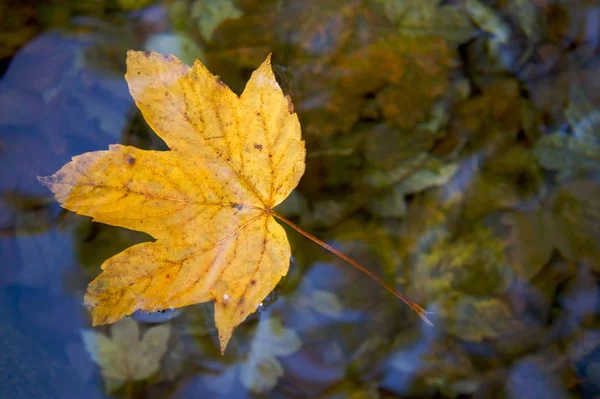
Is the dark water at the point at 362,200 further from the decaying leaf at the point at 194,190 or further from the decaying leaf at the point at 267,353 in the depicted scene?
the decaying leaf at the point at 194,190

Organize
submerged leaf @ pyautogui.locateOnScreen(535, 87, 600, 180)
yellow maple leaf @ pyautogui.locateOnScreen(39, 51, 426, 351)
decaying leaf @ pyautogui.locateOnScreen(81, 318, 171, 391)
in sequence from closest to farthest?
yellow maple leaf @ pyautogui.locateOnScreen(39, 51, 426, 351), decaying leaf @ pyautogui.locateOnScreen(81, 318, 171, 391), submerged leaf @ pyautogui.locateOnScreen(535, 87, 600, 180)

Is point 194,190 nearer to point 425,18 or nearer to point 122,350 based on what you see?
point 122,350

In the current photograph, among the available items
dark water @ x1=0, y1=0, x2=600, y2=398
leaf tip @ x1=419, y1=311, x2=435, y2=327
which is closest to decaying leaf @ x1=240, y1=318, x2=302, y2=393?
dark water @ x1=0, y1=0, x2=600, y2=398

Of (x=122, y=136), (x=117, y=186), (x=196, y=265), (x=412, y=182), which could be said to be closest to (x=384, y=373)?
(x=412, y=182)

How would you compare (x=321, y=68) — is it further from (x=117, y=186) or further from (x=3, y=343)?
(x=3, y=343)

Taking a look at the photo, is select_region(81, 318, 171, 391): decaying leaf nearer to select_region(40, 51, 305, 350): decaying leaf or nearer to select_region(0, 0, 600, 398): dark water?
select_region(0, 0, 600, 398): dark water

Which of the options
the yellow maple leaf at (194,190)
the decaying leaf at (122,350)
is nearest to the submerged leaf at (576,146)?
the yellow maple leaf at (194,190)

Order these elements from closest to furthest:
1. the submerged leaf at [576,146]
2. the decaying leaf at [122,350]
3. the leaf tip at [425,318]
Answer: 1. the decaying leaf at [122,350]
2. the leaf tip at [425,318]
3. the submerged leaf at [576,146]
